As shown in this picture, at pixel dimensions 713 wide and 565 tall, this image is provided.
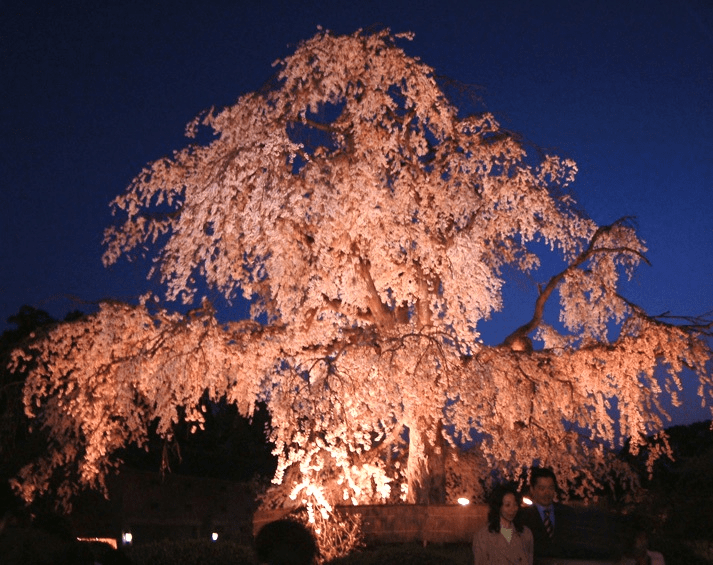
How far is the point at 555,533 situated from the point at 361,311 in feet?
27.6

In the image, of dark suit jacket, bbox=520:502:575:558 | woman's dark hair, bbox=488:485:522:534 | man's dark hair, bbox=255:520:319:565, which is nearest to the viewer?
man's dark hair, bbox=255:520:319:565

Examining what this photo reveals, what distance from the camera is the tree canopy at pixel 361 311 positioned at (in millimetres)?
11984

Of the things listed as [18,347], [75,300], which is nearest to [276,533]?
[75,300]

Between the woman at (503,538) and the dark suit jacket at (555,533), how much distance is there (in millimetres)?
265

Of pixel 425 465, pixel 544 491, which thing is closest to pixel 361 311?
pixel 425 465

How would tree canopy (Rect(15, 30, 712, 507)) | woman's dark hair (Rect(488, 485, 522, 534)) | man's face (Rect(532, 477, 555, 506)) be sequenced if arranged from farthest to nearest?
tree canopy (Rect(15, 30, 712, 507)), man's face (Rect(532, 477, 555, 506)), woman's dark hair (Rect(488, 485, 522, 534))

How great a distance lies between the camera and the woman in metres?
5.70

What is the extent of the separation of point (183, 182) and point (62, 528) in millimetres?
10517

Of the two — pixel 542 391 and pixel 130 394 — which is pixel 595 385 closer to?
pixel 542 391

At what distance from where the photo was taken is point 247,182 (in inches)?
487

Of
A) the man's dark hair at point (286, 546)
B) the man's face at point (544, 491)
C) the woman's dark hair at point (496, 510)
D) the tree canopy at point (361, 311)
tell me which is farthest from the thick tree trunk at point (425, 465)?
the man's dark hair at point (286, 546)

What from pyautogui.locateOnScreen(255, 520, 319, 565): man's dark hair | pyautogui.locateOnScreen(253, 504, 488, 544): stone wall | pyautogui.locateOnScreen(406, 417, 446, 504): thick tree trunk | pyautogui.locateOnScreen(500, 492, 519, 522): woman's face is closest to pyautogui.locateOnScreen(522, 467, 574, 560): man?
pyautogui.locateOnScreen(500, 492, 519, 522): woman's face

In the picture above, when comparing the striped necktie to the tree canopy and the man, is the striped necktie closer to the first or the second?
the man

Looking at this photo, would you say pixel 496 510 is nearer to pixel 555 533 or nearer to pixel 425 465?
pixel 555 533
